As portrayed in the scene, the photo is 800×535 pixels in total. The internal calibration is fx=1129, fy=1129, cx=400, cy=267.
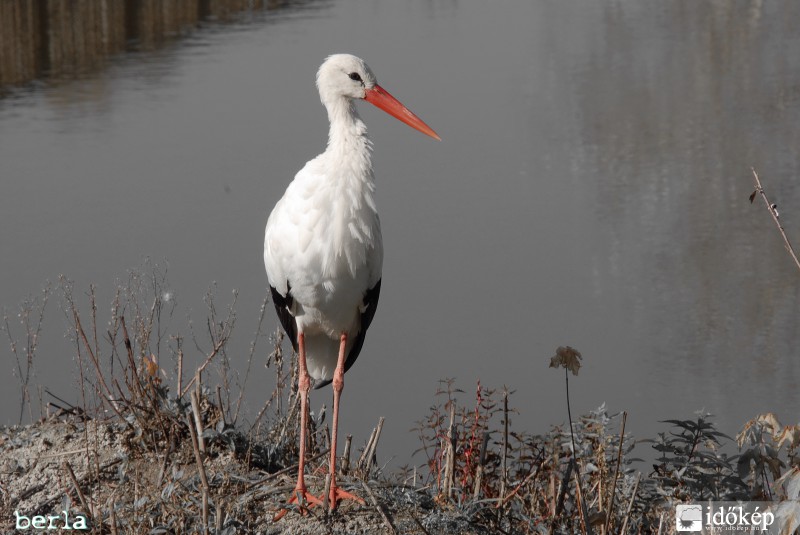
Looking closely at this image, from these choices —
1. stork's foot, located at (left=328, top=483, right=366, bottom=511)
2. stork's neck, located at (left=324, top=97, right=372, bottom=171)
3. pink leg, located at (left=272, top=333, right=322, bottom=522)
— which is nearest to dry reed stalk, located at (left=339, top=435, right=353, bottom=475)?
pink leg, located at (left=272, top=333, right=322, bottom=522)

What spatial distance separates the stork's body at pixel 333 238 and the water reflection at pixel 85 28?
7882 millimetres

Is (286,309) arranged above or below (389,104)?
below

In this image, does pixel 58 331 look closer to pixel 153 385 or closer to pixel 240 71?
pixel 153 385

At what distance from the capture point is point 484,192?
853 centimetres

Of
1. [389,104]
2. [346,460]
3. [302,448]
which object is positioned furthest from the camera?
[389,104]

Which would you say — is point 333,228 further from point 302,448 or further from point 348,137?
point 302,448

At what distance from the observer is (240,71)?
11.5m

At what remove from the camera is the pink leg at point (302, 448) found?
4.02 m

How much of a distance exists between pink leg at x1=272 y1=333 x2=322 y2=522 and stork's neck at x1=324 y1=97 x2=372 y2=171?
0.76 meters

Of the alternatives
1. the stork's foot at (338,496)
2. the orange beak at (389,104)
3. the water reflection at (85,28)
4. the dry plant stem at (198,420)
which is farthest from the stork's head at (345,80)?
the water reflection at (85,28)

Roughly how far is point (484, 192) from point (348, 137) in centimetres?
427

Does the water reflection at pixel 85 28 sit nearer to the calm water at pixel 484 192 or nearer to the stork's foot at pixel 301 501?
the calm water at pixel 484 192

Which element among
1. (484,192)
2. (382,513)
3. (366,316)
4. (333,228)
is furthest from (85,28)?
(382,513)

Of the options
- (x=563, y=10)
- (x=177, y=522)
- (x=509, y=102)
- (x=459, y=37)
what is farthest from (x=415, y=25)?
(x=177, y=522)
